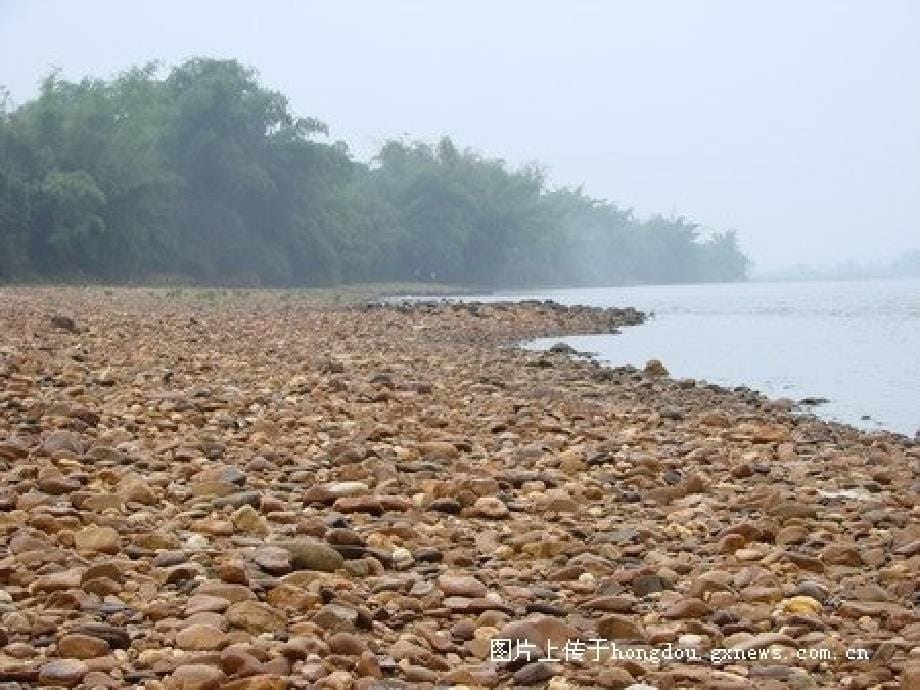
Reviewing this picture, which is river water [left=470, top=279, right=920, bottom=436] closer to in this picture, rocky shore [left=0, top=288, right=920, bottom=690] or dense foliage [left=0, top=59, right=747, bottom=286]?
rocky shore [left=0, top=288, right=920, bottom=690]

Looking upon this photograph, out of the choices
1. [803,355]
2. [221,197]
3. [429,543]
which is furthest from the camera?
[221,197]

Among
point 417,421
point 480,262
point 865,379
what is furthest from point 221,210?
point 417,421

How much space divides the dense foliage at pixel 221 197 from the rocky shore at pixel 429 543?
31.6m

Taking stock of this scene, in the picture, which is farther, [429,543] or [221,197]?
[221,197]

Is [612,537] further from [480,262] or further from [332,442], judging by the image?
[480,262]

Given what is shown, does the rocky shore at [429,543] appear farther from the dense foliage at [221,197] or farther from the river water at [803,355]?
the dense foliage at [221,197]

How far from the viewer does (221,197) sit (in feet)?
167

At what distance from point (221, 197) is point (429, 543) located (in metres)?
48.3

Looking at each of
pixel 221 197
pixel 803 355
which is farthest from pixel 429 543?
pixel 221 197

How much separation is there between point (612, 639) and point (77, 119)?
137 feet

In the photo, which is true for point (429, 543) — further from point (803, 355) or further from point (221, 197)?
point (221, 197)

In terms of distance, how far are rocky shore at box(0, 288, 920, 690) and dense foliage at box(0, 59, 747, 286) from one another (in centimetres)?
3158

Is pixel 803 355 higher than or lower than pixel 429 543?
lower

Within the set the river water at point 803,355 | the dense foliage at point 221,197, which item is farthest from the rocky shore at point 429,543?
the dense foliage at point 221,197
